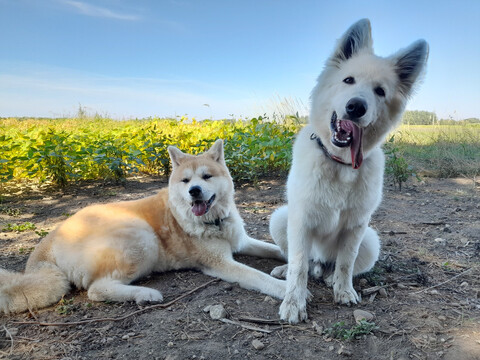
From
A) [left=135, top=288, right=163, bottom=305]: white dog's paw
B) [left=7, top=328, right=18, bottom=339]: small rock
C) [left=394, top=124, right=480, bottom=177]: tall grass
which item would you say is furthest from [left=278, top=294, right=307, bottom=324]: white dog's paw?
[left=394, top=124, right=480, bottom=177]: tall grass

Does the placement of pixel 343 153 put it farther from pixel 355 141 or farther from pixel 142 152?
pixel 142 152

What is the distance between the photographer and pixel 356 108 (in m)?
1.97

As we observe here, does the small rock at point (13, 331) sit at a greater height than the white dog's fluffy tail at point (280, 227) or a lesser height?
lesser

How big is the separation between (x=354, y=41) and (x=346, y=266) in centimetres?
155

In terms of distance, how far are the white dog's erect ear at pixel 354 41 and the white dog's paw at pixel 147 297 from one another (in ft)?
6.87

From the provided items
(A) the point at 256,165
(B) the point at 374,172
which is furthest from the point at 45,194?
(B) the point at 374,172

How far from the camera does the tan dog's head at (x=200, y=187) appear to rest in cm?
294

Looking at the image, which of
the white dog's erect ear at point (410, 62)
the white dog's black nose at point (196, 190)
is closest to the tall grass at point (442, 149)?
the white dog's erect ear at point (410, 62)

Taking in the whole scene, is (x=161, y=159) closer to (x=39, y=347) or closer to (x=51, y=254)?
(x=51, y=254)

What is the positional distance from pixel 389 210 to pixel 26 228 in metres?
4.70

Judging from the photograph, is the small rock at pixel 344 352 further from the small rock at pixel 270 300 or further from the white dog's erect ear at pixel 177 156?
the white dog's erect ear at pixel 177 156

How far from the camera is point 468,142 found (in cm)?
919

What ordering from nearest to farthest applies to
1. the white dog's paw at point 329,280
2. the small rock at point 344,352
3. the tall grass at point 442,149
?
the small rock at point 344,352 → the white dog's paw at point 329,280 → the tall grass at point 442,149

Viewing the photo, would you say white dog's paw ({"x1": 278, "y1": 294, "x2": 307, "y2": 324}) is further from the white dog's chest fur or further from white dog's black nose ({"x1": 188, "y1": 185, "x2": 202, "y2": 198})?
white dog's black nose ({"x1": 188, "y1": 185, "x2": 202, "y2": 198})
